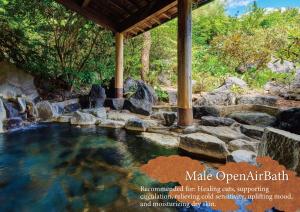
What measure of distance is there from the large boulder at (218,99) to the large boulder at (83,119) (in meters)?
3.48

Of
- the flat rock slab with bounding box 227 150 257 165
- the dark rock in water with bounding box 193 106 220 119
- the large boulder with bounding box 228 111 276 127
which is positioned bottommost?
the flat rock slab with bounding box 227 150 257 165

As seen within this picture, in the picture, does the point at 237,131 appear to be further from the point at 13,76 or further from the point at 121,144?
the point at 13,76

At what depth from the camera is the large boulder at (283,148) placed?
255 cm

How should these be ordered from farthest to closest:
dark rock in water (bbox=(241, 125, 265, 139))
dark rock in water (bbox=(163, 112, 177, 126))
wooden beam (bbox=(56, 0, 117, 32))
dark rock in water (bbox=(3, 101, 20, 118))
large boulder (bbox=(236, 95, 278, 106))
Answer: large boulder (bbox=(236, 95, 278, 106)) → wooden beam (bbox=(56, 0, 117, 32)) → dark rock in water (bbox=(3, 101, 20, 118)) → dark rock in water (bbox=(163, 112, 177, 126)) → dark rock in water (bbox=(241, 125, 265, 139))

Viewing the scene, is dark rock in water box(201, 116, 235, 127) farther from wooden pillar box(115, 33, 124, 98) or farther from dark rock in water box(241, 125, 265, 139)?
wooden pillar box(115, 33, 124, 98)

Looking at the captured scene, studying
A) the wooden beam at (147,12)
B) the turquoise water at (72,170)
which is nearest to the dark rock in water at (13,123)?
the turquoise water at (72,170)

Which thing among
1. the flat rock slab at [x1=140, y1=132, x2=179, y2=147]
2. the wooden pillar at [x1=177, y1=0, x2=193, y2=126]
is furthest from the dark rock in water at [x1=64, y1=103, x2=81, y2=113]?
the wooden pillar at [x1=177, y1=0, x2=193, y2=126]

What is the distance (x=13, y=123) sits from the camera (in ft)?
20.6

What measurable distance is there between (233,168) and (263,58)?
8.78m

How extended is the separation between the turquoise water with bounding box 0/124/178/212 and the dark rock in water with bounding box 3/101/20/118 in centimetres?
83

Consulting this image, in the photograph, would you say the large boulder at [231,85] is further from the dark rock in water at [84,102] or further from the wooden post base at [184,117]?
the dark rock in water at [84,102]

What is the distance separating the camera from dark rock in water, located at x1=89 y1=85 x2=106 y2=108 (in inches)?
347

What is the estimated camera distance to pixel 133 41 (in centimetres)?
1183

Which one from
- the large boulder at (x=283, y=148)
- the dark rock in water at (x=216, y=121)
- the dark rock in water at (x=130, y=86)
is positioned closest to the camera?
the large boulder at (x=283, y=148)
